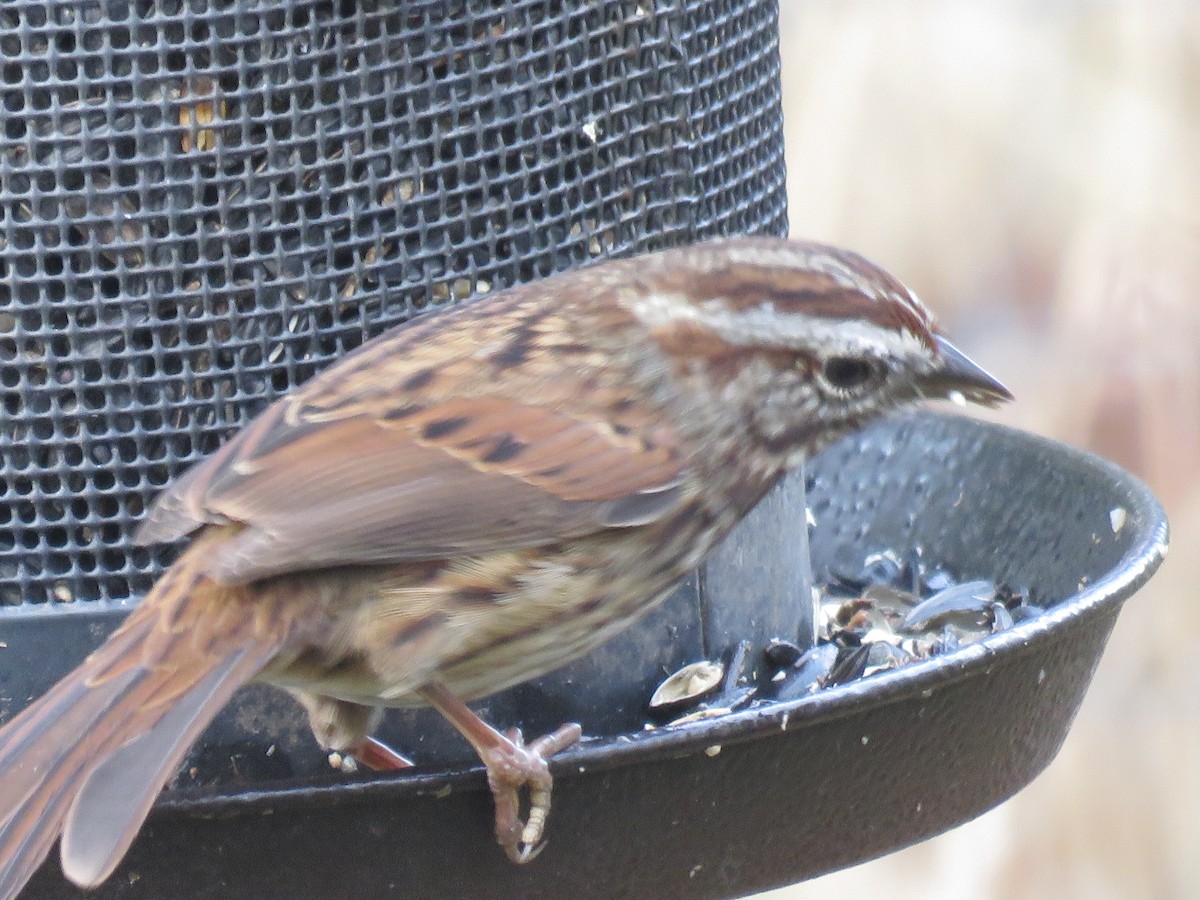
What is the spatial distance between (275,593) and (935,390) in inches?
45.0

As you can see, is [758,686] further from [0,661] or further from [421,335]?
[0,661]

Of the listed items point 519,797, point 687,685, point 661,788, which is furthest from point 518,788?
point 687,685

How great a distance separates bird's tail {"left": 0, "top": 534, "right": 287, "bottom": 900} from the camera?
281cm

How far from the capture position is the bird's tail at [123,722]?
2.81m

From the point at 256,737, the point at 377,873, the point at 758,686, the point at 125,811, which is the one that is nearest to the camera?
the point at 125,811

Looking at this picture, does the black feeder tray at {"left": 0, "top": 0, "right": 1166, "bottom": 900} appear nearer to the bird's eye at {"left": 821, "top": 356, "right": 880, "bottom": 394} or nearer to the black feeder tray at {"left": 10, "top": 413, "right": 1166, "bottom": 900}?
the black feeder tray at {"left": 10, "top": 413, "right": 1166, "bottom": 900}

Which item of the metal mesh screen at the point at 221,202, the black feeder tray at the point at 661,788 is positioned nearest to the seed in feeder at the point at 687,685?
the black feeder tray at the point at 661,788

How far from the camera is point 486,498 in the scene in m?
3.25

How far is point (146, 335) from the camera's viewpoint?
3.55m

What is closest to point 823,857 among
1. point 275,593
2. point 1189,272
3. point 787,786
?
point 787,786

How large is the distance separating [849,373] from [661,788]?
77cm

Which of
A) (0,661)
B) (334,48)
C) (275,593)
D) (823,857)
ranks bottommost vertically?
(823,857)

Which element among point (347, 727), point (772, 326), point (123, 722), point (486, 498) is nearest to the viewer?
point (123, 722)

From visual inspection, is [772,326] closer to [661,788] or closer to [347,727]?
[661,788]
